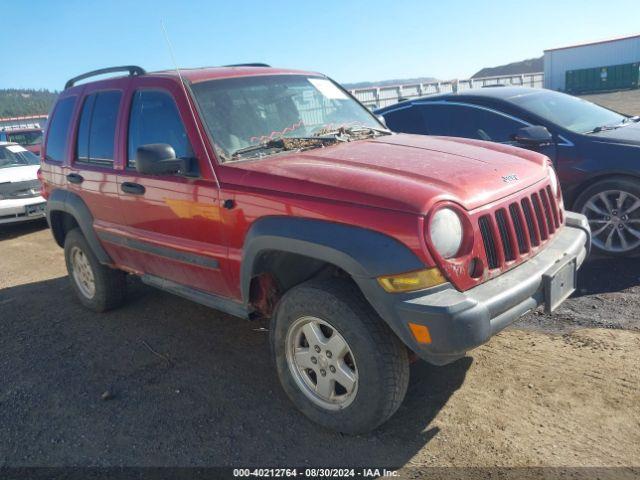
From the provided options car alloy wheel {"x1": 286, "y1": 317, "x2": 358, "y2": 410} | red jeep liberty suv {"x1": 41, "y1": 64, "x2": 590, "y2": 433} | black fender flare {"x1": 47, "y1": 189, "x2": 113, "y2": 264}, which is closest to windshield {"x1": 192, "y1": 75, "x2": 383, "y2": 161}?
red jeep liberty suv {"x1": 41, "y1": 64, "x2": 590, "y2": 433}

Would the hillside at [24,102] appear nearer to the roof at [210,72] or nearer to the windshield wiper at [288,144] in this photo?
the roof at [210,72]

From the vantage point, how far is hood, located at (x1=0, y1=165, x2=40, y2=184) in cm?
945

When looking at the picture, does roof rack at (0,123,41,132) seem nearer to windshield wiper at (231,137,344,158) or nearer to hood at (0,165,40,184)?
hood at (0,165,40,184)

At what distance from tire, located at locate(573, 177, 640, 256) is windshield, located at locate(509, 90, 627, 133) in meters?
0.73

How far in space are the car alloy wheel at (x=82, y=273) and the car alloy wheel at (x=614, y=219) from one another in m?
4.80

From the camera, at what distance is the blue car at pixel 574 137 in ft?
16.6

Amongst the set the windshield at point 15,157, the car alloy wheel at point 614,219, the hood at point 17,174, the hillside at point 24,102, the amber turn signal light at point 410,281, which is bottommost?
the car alloy wheel at point 614,219

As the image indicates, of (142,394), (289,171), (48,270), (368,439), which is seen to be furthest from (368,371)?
(48,270)

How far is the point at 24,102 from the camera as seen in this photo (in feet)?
183

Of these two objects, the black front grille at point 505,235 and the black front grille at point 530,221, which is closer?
the black front grille at point 505,235

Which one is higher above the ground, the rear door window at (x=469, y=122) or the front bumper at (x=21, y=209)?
the rear door window at (x=469, y=122)

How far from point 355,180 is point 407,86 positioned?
2118 centimetres

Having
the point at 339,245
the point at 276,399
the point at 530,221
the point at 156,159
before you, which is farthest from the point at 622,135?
the point at 156,159

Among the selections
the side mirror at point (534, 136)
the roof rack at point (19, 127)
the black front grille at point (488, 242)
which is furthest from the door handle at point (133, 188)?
the roof rack at point (19, 127)
